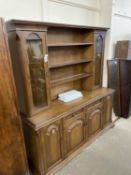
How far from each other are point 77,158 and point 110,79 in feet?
5.51

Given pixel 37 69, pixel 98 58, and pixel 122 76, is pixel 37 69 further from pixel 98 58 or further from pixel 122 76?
pixel 122 76

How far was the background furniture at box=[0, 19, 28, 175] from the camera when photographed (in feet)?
4.20

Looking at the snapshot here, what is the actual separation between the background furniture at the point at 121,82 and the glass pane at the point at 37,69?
1646 mm

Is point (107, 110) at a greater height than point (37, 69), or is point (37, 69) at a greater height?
point (37, 69)

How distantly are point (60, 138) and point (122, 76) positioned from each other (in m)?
1.91

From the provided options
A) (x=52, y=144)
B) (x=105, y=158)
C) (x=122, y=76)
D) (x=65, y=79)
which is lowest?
(x=105, y=158)

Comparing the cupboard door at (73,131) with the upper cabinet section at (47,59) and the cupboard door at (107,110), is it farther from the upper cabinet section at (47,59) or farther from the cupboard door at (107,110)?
the cupboard door at (107,110)

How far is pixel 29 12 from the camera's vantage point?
1.85m

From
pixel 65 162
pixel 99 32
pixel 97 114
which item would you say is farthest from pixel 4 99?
pixel 99 32

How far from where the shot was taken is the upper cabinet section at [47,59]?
5.13 feet

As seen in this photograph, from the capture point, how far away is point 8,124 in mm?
1409

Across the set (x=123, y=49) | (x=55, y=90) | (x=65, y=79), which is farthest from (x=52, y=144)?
(x=123, y=49)

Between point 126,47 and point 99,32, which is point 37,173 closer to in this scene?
point 99,32

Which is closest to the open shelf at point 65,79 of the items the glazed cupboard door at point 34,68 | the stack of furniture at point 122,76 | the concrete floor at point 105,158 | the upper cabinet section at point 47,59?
the upper cabinet section at point 47,59
